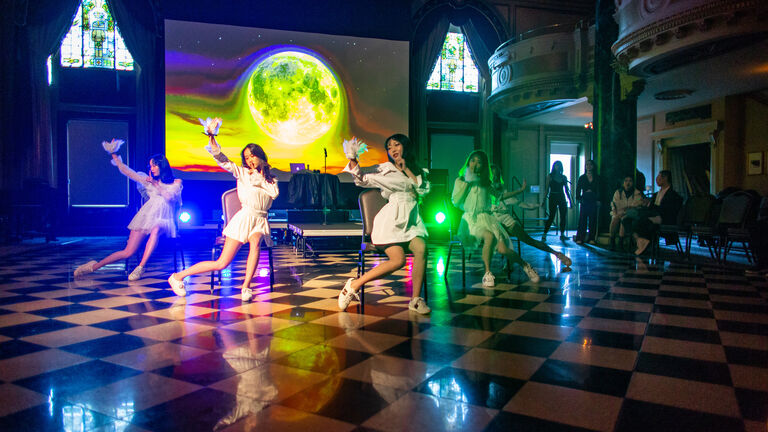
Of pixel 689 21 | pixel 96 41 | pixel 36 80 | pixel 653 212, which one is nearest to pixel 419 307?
pixel 653 212

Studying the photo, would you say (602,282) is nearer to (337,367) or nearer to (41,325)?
(337,367)

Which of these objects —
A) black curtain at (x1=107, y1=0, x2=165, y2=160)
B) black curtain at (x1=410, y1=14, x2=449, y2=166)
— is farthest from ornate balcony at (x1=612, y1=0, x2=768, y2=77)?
black curtain at (x1=107, y1=0, x2=165, y2=160)

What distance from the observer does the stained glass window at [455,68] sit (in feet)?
45.4

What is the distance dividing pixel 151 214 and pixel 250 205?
1650mm

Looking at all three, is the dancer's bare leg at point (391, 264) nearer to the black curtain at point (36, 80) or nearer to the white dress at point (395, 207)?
the white dress at point (395, 207)

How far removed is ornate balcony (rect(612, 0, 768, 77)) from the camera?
21.3ft

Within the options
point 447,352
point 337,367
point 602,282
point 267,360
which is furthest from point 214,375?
point 602,282

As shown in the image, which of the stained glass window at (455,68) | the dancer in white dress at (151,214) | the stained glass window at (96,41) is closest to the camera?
the dancer in white dress at (151,214)

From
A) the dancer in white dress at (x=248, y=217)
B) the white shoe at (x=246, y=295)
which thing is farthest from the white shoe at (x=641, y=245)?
the white shoe at (x=246, y=295)

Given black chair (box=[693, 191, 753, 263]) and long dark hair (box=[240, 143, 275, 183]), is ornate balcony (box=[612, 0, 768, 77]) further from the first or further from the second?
long dark hair (box=[240, 143, 275, 183])

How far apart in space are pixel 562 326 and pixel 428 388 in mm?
1424

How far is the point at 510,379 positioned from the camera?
6.89 ft

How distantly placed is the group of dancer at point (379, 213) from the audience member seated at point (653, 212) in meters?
2.48

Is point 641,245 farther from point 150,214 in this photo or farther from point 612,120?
point 150,214
